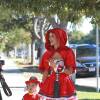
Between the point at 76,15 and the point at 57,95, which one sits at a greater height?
the point at 76,15

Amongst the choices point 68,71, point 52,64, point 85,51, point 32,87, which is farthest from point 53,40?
point 85,51

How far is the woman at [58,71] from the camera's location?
6020 millimetres

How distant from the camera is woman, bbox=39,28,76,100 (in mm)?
6020

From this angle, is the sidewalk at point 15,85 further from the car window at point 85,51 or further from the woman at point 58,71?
the woman at point 58,71

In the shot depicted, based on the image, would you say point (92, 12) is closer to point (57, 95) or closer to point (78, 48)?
point (57, 95)

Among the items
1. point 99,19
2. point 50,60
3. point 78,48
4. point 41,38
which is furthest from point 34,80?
Result: point 41,38

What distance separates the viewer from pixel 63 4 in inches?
276

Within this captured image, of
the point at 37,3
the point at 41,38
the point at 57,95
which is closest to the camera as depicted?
the point at 57,95

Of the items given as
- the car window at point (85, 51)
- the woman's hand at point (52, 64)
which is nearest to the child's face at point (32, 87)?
the woman's hand at point (52, 64)

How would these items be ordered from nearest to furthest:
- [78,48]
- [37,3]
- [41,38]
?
[37,3], [78,48], [41,38]

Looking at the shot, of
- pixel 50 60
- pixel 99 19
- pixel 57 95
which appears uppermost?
→ pixel 99 19

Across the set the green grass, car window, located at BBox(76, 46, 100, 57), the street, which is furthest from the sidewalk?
car window, located at BBox(76, 46, 100, 57)

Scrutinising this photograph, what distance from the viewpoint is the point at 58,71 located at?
610cm

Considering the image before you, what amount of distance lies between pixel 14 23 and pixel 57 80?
2779 cm
